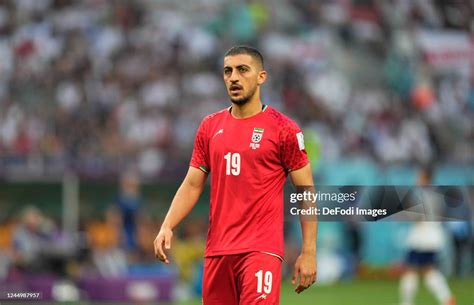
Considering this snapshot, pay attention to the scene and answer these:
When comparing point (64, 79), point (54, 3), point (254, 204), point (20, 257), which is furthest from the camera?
point (54, 3)

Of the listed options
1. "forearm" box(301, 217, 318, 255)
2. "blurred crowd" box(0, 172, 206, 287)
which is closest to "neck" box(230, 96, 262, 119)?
"forearm" box(301, 217, 318, 255)

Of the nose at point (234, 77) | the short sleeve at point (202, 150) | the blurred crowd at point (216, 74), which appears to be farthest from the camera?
the blurred crowd at point (216, 74)

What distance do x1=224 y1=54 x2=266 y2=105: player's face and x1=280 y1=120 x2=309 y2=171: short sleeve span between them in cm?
31

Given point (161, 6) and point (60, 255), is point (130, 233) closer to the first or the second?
point (60, 255)

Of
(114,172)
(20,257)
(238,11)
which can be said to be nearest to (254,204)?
(20,257)

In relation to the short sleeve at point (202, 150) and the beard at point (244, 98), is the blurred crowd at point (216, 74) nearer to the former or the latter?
the short sleeve at point (202, 150)

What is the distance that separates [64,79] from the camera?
62.3 feet

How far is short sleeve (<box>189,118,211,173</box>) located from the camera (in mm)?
6234

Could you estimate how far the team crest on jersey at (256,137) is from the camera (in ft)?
19.7

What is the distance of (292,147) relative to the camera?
6020mm

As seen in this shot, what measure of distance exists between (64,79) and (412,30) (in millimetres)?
7783

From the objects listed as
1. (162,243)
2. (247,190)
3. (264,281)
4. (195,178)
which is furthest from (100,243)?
(264,281)

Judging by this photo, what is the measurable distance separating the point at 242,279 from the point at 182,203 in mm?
665

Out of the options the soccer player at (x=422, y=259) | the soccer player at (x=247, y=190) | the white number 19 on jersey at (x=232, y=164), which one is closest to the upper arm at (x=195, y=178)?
the soccer player at (x=247, y=190)
